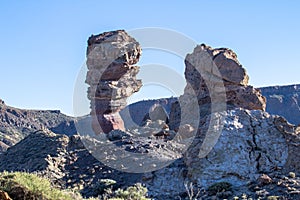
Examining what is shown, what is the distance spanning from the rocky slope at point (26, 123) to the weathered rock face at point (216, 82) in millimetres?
34396

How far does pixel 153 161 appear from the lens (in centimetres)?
2102

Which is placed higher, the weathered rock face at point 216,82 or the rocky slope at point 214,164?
the weathered rock face at point 216,82

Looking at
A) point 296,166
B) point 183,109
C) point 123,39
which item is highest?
point 123,39

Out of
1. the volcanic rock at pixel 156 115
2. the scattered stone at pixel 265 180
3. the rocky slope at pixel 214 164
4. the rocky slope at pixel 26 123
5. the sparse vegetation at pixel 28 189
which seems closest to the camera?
the sparse vegetation at pixel 28 189

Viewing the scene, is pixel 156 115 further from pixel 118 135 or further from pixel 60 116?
pixel 60 116

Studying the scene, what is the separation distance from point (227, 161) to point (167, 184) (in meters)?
2.51

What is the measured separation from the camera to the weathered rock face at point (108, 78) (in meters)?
29.8

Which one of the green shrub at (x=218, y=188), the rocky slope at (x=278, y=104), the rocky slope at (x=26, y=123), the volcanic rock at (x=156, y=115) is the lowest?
the green shrub at (x=218, y=188)

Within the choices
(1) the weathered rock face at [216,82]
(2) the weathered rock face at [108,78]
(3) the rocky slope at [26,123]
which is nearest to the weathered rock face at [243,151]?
(1) the weathered rock face at [216,82]

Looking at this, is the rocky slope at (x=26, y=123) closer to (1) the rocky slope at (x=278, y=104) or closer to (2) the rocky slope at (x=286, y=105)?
(1) the rocky slope at (x=278, y=104)

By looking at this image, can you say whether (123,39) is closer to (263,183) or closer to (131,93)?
(131,93)

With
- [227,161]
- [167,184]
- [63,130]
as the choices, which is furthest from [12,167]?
[63,130]

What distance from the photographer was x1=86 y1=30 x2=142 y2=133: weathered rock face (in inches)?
1173

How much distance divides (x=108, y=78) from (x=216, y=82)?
682cm
